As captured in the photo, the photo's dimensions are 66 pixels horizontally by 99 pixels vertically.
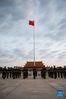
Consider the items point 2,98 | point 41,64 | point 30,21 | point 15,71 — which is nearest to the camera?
point 2,98

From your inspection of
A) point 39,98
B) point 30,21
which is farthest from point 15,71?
point 39,98

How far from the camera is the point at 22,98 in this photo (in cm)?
1252

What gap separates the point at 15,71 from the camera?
51812 millimetres

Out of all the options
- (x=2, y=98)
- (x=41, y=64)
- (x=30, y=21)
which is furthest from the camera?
(x=41, y=64)

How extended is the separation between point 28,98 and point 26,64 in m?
81.9

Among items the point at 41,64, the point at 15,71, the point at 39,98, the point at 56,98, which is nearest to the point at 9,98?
the point at 39,98

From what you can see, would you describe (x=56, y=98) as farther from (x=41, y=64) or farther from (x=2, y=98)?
(x=41, y=64)

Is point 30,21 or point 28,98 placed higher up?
point 30,21

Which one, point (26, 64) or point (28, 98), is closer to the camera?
point (28, 98)

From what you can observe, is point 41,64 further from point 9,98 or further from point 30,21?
point 9,98

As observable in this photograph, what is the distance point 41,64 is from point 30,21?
3917cm

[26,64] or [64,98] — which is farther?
[26,64]

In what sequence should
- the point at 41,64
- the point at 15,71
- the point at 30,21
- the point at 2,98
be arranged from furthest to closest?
the point at 41,64, the point at 30,21, the point at 15,71, the point at 2,98

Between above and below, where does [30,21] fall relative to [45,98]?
above
